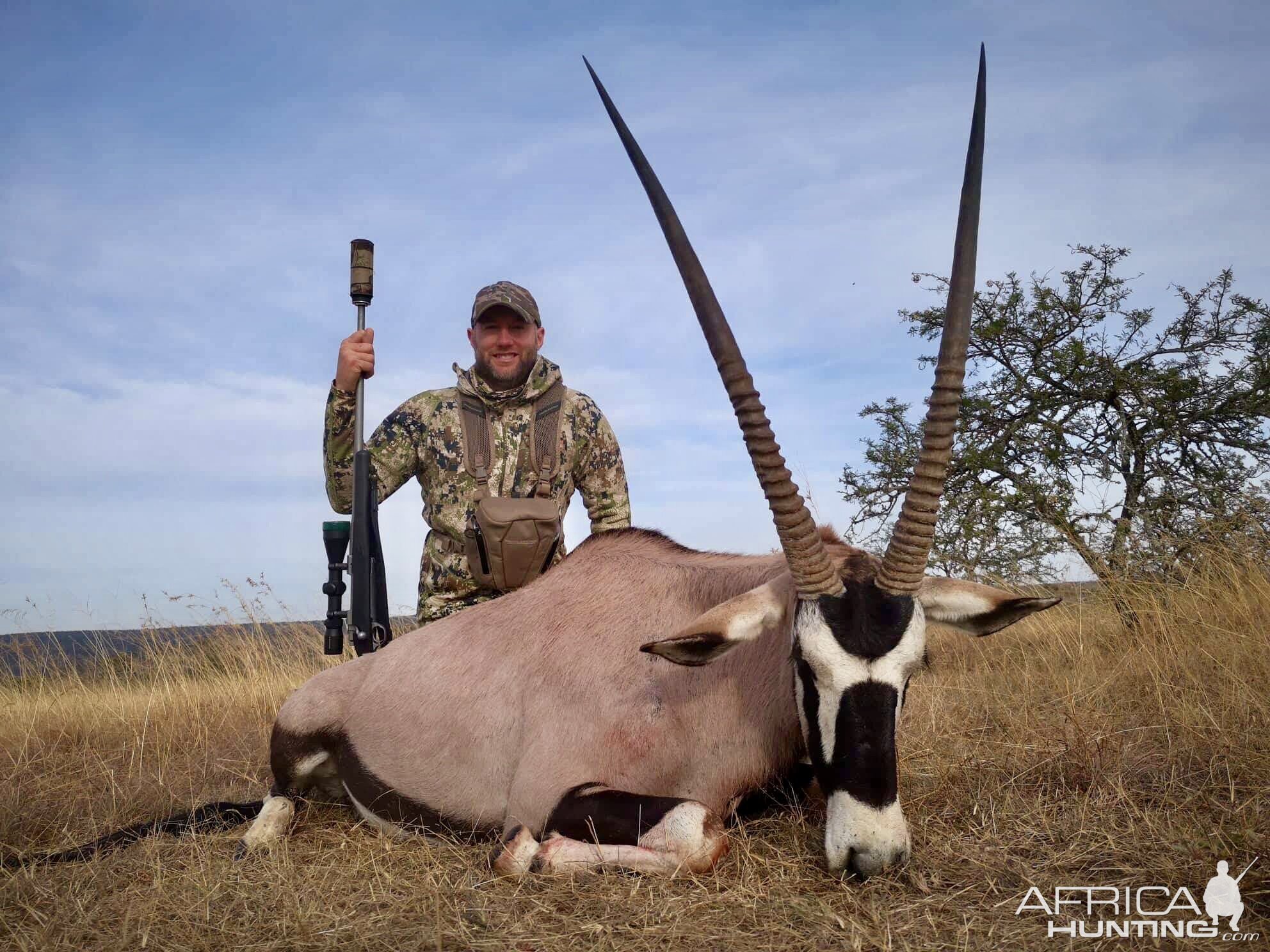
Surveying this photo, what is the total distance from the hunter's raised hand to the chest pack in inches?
23.6

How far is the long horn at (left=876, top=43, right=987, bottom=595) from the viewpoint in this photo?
11.0 feet

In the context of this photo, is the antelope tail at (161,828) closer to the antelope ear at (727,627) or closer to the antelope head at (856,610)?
the antelope ear at (727,627)

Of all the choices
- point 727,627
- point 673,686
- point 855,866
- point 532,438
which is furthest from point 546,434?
point 855,866

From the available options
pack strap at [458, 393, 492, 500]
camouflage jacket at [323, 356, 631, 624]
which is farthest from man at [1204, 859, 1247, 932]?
pack strap at [458, 393, 492, 500]

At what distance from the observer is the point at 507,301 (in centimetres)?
623

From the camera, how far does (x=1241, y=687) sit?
5.15m

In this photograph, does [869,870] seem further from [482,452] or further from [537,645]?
[482,452]

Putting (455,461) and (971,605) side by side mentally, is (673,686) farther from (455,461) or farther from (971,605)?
(455,461)

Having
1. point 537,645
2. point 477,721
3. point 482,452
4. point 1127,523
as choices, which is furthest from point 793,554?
point 1127,523

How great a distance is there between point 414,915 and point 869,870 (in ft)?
4.71

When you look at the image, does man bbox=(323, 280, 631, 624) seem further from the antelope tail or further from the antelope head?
the antelope head

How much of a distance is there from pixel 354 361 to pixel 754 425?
10.6 feet

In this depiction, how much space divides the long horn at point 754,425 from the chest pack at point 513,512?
2.02 m

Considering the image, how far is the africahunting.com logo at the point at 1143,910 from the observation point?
111 inches
